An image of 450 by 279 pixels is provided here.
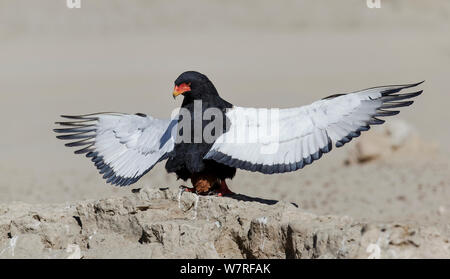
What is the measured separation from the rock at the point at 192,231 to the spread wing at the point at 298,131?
36 cm

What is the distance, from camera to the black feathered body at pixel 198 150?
7883mm

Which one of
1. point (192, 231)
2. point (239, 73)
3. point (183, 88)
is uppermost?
point (239, 73)

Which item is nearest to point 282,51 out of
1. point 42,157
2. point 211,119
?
point 42,157

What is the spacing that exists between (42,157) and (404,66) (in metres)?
16.3

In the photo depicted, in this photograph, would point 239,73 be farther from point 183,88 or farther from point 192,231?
point 192,231

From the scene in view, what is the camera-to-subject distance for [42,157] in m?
18.6

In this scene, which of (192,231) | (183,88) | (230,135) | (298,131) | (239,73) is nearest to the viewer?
(192,231)

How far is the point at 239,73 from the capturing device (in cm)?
3034

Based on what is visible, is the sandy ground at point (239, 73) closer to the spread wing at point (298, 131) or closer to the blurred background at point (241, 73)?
the blurred background at point (241, 73)

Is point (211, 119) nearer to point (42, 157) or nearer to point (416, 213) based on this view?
point (416, 213)

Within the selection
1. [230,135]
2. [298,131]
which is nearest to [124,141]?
[230,135]

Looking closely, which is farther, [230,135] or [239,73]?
[239,73]

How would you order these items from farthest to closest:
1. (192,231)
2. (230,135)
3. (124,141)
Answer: (124,141)
(230,135)
(192,231)

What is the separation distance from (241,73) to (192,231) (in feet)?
77.9
